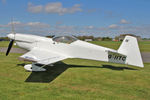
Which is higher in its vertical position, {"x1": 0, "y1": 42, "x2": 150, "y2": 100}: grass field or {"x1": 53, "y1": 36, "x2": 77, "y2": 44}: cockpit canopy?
{"x1": 53, "y1": 36, "x2": 77, "y2": 44}: cockpit canopy

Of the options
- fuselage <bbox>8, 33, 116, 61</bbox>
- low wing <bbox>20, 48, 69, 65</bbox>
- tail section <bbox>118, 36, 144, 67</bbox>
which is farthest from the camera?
fuselage <bbox>8, 33, 116, 61</bbox>

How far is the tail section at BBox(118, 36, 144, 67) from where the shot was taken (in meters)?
8.23

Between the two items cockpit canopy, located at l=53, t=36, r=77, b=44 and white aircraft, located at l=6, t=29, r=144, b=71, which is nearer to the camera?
white aircraft, located at l=6, t=29, r=144, b=71

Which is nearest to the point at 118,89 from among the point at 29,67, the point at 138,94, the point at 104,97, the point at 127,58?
the point at 138,94

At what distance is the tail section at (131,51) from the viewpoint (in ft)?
27.0

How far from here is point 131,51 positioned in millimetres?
8422

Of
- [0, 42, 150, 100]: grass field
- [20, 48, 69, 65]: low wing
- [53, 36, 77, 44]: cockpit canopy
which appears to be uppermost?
[53, 36, 77, 44]: cockpit canopy

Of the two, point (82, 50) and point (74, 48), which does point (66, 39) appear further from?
point (82, 50)

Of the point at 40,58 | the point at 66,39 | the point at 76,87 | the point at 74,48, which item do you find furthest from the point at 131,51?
the point at 40,58

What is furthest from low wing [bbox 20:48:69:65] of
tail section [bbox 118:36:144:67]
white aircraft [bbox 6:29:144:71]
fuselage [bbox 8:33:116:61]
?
tail section [bbox 118:36:144:67]

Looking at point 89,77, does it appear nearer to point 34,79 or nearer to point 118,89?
point 118,89

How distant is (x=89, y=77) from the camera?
7.39m

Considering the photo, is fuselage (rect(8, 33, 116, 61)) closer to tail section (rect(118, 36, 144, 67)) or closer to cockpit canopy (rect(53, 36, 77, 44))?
cockpit canopy (rect(53, 36, 77, 44))

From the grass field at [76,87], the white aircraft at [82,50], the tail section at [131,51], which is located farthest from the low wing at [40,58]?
the tail section at [131,51]
